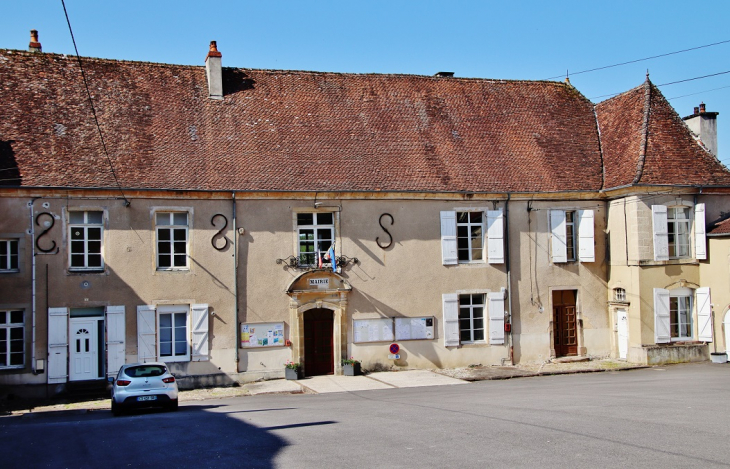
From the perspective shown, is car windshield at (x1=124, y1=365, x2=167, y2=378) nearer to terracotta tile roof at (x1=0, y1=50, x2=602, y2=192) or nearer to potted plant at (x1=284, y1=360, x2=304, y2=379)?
potted plant at (x1=284, y1=360, x2=304, y2=379)

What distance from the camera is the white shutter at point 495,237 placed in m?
21.9

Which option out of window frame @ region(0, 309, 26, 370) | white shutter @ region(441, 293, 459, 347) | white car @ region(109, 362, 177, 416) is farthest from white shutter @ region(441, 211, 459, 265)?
window frame @ region(0, 309, 26, 370)

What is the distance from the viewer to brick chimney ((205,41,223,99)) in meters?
22.4

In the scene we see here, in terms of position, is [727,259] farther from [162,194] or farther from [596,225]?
[162,194]

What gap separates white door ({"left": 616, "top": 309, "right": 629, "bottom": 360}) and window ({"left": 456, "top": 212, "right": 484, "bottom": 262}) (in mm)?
4530

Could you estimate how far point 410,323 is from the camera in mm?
21328

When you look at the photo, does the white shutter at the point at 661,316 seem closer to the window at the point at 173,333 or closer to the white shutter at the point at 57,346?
the window at the point at 173,333

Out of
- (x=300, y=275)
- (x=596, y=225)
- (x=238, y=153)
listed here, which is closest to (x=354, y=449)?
(x=300, y=275)

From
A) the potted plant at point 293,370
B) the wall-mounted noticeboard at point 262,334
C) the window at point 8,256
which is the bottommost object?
the potted plant at point 293,370

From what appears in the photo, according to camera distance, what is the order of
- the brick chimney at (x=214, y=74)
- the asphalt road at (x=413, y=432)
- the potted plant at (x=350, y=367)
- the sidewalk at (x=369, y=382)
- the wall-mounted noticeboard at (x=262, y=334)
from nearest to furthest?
the asphalt road at (x=413, y=432) → the sidewalk at (x=369, y=382) → the wall-mounted noticeboard at (x=262, y=334) → the potted plant at (x=350, y=367) → the brick chimney at (x=214, y=74)

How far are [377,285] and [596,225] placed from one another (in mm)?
7139

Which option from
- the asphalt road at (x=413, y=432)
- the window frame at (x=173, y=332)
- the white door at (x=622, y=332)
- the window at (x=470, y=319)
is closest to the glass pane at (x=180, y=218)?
the window frame at (x=173, y=332)

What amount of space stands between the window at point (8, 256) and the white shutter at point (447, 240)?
1144 cm

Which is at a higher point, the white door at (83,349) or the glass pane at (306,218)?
the glass pane at (306,218)
